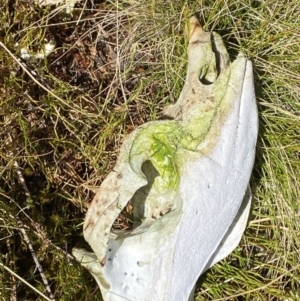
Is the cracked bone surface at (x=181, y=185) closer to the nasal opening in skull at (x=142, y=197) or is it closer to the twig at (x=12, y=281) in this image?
the nasal opening in skull at (x=142, y=197)

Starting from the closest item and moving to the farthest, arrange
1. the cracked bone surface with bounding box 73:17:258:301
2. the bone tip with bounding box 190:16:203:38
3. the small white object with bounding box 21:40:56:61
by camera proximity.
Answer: the cracked bone surface with bounding box 73:17:258:301 < the bone tip with bounding box 190:16:203:38 < the small white object with bounding box 21:40:56:61

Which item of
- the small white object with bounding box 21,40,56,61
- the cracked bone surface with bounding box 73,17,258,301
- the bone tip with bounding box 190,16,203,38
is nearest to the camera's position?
the cracked bone surface with bounding box 73,17,258,301

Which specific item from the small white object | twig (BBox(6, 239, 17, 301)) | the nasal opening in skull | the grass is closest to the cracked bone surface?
the nasal opening in skull

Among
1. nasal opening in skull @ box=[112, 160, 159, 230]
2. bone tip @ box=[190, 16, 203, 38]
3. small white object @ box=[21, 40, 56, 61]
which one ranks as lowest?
nasal opening in skull @ box=[112, 160, 159, 230]

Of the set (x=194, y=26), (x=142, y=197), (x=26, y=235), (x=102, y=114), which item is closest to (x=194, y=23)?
(x=194, y=26)

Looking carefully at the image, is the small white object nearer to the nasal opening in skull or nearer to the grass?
the grass

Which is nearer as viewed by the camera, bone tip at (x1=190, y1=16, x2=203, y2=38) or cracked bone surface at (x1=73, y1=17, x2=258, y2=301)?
cracked bone surface at (x1=73, y1=17, x2=258, y2=301)

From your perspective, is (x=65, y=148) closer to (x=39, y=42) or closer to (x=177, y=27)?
(x=39, y=42)
